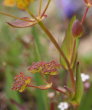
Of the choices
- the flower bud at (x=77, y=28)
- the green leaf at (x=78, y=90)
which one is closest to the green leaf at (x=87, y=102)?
the green leaf at (x=78, y=90)

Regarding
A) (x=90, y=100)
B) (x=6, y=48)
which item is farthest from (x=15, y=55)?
(x=90, y=100)

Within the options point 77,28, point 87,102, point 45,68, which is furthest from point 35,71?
point 87,102

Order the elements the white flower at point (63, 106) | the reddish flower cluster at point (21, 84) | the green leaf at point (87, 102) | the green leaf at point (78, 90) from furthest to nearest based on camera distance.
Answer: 1. the green leaf at point (87, 102)
2. the white flower at point (63, 106)
3. the green leaf at point (78, 90)
4. the reddish flower cluster at point (21, 84)

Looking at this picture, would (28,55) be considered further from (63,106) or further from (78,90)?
(78,90)

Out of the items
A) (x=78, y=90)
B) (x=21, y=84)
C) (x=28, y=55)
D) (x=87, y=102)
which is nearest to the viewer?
(x=21, y=84)

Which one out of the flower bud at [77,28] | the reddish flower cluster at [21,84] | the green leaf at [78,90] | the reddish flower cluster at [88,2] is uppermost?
the reddish flower cluster at [88,2]

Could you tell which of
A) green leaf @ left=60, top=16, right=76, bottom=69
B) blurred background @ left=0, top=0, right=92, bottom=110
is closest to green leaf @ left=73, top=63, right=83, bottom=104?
green leaf @ left=60, top=16, right=76, bottom=69

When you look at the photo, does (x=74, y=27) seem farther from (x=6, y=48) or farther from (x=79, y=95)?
(x=6, y=48)

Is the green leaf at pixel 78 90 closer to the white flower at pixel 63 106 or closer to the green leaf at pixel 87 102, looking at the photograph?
the white flower at pixel 63 106

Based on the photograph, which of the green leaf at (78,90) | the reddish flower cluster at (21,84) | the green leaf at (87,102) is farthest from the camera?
the green leaf at (87,102)
